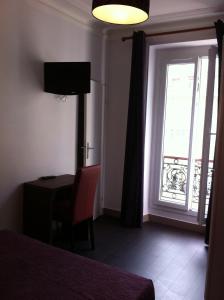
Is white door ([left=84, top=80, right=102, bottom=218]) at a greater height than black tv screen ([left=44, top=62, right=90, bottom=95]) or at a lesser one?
lesser

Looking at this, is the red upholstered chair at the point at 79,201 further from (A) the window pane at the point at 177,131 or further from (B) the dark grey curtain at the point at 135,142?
(A) the window pane at the point at 177,131

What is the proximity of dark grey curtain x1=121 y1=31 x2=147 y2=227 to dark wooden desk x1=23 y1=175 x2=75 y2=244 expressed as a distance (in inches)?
44.9

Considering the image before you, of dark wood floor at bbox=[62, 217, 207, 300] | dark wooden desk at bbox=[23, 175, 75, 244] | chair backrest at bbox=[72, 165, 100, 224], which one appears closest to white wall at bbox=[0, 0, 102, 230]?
dark wooden desk at bbox=[23, 175, 75, 244]

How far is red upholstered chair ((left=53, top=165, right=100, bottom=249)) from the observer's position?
2719 millimetres

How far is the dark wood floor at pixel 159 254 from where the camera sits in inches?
96.7

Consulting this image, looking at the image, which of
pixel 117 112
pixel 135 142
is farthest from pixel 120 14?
pixel 117 112

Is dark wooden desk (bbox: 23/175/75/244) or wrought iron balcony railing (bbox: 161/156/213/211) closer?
dark wooden desk (bbox: 23/175/75/244)

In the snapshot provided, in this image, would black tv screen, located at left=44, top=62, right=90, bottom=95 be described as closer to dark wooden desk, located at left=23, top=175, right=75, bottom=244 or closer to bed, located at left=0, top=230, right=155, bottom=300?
dark wooden desk, located at left=23, top=175, right=75, bottom=244

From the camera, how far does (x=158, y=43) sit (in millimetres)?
3666

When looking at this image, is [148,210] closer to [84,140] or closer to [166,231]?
[166,231]

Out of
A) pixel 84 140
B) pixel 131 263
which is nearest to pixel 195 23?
pixel 84 140

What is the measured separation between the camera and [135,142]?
3.73 meters

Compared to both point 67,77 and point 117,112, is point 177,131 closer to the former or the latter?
point 117,112

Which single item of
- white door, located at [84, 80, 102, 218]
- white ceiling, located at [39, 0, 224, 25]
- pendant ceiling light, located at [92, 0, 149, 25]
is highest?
white ceiling, located at [39, 0, 224, 25]
